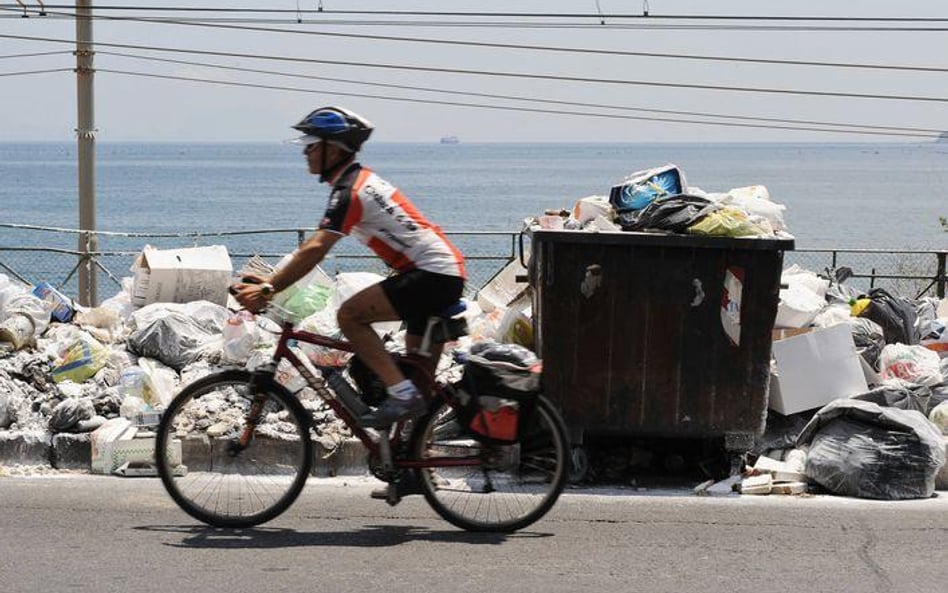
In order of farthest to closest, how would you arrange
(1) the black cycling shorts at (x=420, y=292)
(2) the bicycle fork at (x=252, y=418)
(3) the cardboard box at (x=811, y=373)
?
(3) the cardboard box at (x=811, y=373) → (2) the bicycle fork at (x=252, y=418) → (1) the black cycling shorts at (x=420, y=292)

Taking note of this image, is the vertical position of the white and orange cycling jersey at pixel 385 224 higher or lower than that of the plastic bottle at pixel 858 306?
higher

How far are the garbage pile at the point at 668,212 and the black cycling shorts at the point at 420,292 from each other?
1988mm

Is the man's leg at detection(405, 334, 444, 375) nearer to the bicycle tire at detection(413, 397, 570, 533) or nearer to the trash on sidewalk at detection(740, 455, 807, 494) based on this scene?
the bicycle tire at detection(413, 397, 570, 533)

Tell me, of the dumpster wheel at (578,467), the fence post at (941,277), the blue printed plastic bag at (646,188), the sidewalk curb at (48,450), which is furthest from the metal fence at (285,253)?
the dumpster wheel at (578,467)

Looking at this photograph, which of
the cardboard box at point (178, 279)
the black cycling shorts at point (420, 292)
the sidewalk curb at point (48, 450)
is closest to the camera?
the black cycling shorts at point (420, 292)

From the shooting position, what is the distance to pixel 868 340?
29.3 ft

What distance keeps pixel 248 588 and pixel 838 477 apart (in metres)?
3.53

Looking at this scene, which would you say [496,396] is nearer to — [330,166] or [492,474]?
[492,474]

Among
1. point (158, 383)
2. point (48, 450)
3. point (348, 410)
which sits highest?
point (348, 410)

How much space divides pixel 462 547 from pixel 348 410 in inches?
32.5

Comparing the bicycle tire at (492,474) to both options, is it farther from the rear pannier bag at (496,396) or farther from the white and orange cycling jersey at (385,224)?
the white and orange cycling jersey at (385,224)

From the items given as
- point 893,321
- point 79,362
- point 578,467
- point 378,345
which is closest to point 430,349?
point 378,345

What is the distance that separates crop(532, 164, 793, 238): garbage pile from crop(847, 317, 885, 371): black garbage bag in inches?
36.7

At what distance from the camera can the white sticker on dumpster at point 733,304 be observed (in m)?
7.32
